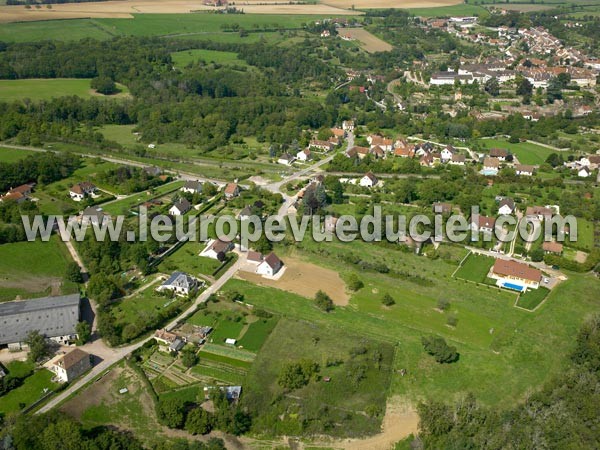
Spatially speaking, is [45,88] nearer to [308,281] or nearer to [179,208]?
[179,208]

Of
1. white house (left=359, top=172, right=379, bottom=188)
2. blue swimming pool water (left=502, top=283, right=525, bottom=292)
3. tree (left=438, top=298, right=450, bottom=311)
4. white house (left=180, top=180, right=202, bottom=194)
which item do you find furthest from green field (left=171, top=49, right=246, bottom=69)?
tree (left=438, top=298, right=450, bottom=311)

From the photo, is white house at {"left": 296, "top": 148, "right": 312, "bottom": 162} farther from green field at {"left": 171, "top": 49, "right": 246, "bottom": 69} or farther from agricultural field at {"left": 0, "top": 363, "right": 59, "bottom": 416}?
green field at {"left": 171, "top": 49, "right": 246, "bottom": 69}

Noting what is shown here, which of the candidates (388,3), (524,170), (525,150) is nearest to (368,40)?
(388,3)

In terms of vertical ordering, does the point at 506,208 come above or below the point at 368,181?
above

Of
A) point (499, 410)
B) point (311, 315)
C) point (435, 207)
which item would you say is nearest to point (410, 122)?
point (435, 207)

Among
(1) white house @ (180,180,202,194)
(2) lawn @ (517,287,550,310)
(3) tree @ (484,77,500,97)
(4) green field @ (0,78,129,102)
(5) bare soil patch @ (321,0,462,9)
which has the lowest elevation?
(2) lawn @ (517,287,550,310)

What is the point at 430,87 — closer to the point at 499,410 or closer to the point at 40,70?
the point at 40,70
